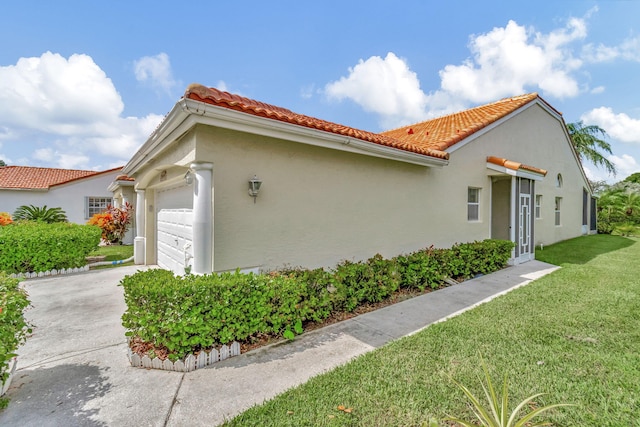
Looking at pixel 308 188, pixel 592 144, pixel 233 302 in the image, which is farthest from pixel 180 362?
pixel 592 144

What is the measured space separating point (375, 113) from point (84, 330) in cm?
1816

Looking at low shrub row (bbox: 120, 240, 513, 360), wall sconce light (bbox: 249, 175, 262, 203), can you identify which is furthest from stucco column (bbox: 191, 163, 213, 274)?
wall sconce light (bbox: 249, 175, 262, 203)

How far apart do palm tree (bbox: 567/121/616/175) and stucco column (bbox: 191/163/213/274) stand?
33540mm

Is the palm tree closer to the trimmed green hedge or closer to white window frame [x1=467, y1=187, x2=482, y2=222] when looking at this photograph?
white window frame [x1=467, y1=187, x2=482, y2=222]

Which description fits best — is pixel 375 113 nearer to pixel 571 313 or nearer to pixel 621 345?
pixel 571 313

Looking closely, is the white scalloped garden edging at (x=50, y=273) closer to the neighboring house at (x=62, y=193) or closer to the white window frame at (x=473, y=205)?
the neighboring house at (x=62, y=193)

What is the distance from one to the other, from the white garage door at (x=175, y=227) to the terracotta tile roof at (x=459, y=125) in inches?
282

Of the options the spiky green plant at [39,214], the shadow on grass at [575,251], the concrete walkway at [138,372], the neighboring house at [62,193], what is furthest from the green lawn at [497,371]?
the neighboring house at [62,193]

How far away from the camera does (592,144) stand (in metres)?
27.1

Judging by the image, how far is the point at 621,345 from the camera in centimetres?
465

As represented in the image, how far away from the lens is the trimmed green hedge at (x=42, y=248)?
905cm

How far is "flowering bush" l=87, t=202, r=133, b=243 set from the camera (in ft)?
54.3

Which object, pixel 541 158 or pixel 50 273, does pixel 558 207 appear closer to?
pixel 541 158

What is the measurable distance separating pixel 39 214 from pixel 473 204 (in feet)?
79.2
